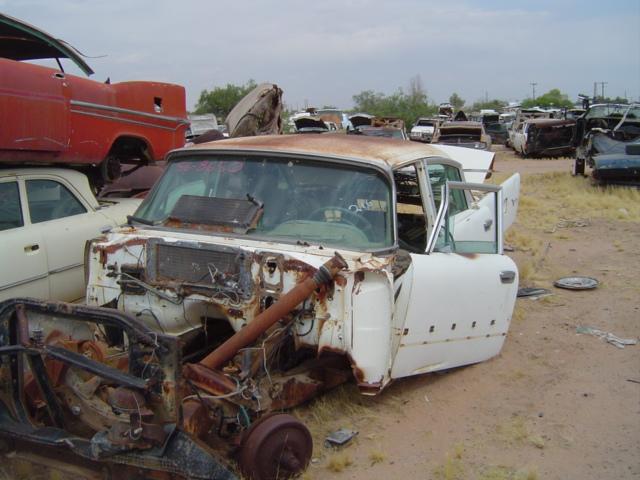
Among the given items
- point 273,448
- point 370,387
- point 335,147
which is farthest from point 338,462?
point 335,147

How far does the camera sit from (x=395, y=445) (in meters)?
4.12

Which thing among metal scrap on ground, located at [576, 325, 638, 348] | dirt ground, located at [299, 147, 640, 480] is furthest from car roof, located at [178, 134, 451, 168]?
metal scrap on ground, located at [576, 325, 638, 348]

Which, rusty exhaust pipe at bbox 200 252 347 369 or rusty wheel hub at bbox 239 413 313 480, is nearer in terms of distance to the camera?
rusty wheel hub at bbox 239 413 313 480

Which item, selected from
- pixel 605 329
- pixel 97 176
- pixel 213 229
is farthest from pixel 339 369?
pixel 97 176

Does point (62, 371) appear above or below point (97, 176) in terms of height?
below

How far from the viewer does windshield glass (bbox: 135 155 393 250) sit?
4.43 meters

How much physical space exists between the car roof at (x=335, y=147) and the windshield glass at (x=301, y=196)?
0.26ft

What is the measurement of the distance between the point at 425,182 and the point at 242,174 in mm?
1392

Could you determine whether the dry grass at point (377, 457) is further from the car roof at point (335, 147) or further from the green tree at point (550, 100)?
the green tree at point (550, 100)

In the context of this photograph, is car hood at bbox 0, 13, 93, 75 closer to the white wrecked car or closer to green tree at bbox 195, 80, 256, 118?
the white wrecked car

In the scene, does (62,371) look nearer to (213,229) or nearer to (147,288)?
(147,288)

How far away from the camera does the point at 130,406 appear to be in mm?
3104

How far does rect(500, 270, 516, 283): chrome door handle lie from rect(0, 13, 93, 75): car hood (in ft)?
17.1

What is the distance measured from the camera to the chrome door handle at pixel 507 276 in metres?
5.02
